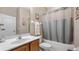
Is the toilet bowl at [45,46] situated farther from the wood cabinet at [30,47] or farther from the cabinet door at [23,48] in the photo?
the cabinet door at [23,48]

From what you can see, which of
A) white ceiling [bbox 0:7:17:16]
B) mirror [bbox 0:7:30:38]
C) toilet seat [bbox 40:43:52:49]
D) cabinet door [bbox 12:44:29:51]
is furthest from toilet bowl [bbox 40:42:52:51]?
white ceiling [bbox 0:7:17:16]

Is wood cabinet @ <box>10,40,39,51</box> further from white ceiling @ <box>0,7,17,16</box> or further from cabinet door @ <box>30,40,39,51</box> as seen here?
white ceiling @ <box>0,7,17,16</box>

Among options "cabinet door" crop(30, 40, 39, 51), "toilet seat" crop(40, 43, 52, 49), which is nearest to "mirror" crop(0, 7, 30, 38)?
"cabinet door" crop(30, 40, 39, 51)

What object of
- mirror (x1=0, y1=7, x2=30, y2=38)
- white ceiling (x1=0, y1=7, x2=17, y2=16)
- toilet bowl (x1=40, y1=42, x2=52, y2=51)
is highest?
white ceiling (x1=0, y1=7, x2=17, y2=16)

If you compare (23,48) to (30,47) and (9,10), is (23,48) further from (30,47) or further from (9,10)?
(9,10)

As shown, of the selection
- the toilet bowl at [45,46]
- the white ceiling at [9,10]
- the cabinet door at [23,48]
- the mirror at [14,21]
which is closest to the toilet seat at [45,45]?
the toilet bowl at [45,46]

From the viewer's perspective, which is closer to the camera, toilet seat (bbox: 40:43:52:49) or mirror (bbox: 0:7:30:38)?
mirror (bbox: 0:7:30:38)

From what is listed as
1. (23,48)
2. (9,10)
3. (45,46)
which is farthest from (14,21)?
(45,46)

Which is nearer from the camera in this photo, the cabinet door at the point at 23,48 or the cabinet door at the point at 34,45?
the cabinet door at the point at 23,48

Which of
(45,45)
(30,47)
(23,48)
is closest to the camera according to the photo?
(23,48)

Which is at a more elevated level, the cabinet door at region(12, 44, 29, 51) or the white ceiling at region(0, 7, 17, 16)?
the white ceiling at region(0, 7, 17, 16)

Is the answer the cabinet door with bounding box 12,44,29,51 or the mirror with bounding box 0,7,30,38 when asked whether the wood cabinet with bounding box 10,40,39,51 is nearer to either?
the cabinet door with bounding box 12,44,29,51
